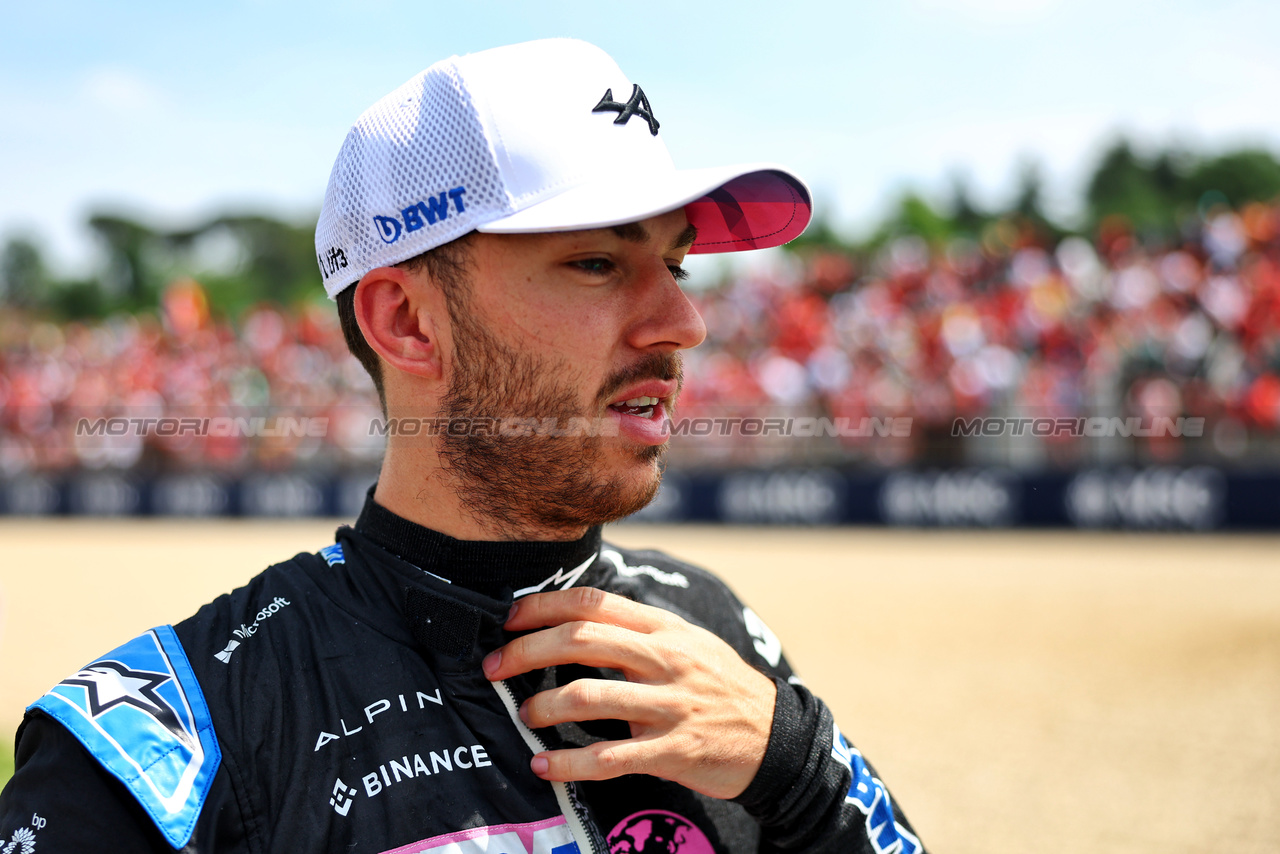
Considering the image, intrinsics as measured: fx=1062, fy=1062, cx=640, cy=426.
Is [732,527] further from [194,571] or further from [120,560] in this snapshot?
[120,560]

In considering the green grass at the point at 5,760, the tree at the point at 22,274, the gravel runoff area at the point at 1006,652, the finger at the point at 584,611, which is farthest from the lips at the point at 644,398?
the tree at the point at 22,274

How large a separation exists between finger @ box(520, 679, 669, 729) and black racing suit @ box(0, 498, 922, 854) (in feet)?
0.40

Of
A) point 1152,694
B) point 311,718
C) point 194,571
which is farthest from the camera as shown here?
point 194,571

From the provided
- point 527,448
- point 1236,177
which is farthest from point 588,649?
point 1236,177

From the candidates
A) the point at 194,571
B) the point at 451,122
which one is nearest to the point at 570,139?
the point at 451,122

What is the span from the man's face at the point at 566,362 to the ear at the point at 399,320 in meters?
0.04

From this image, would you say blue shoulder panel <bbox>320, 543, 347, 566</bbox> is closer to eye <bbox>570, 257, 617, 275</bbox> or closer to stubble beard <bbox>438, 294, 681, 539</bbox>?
stubble beard <bbox>438, 294, 681, 539</bbox>

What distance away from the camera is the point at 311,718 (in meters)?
1.46

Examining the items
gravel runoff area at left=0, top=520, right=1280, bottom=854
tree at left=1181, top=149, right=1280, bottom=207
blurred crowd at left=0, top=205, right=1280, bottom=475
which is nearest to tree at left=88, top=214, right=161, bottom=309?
blurred crowd at left=0, top=205, right=1280, bottom=475

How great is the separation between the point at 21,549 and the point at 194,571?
5298 millimetres

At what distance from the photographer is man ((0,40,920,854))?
1416 millimetres

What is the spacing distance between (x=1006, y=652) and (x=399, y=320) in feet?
25.2

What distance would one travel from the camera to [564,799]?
1.51 metres

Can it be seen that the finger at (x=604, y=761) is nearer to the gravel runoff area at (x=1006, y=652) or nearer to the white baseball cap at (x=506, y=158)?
the white baseball cap at (x=506, y=158)
